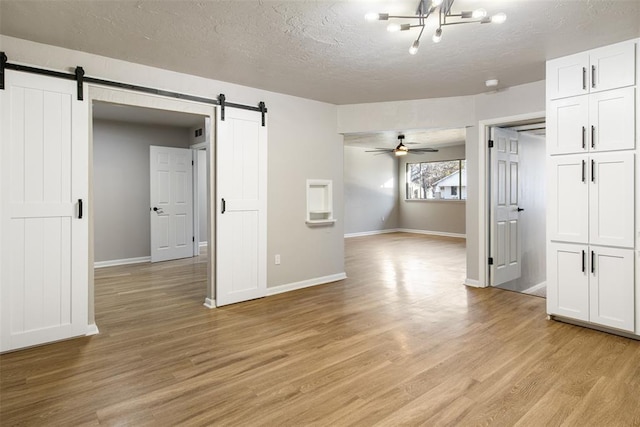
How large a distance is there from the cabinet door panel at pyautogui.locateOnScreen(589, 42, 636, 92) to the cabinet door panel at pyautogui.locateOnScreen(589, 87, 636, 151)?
65mm

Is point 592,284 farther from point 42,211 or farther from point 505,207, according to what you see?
point 42,211

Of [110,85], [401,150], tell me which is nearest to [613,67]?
[110,85]

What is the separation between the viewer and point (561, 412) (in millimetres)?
2037

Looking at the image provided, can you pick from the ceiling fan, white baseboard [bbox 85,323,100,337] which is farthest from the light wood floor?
the ceiling fan

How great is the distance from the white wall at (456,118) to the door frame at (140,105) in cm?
196

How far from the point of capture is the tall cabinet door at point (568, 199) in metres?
3.27

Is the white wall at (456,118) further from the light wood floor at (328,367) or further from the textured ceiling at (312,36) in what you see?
the light wood floor at (328,367)

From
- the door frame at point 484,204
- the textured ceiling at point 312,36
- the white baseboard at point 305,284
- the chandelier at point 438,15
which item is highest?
the textured ceiling at point 312,36

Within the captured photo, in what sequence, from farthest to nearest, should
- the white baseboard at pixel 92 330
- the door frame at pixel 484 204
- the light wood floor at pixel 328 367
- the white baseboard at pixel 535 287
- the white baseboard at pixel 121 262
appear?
the white baseboard at pixel 121 262, the white baseboard at pixel 535 287, the door frame at pixel 484 204, the white baseboard at pixel 92 330, the light wood floor at pixel 328 367

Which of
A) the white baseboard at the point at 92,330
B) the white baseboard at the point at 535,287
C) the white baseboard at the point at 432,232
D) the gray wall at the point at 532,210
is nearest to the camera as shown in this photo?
the white baseboard at the point at 92,330

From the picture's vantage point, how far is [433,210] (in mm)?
10812

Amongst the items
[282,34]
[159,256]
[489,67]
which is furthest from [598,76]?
[159,256]

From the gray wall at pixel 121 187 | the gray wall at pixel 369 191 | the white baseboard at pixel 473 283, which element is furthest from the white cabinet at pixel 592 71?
the gray wall at pixel 369 191

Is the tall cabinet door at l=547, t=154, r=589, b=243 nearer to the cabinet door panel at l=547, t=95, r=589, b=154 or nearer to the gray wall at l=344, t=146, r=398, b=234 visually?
the cabinet door panel at l=547, t=95, r=589, b=154
